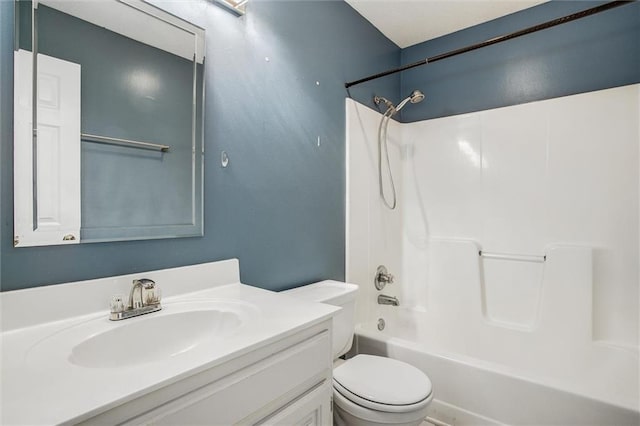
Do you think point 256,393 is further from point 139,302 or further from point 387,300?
point 387,300

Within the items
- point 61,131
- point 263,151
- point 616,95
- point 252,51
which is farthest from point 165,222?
point 616,95

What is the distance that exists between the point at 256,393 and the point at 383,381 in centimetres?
76

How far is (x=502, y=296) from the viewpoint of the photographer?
212cm

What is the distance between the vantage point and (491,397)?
1439 millimetres

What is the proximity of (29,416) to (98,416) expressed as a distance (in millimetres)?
90

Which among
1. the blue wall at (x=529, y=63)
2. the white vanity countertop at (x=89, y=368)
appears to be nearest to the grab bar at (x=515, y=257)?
the blue wall at (x=529, y=63)

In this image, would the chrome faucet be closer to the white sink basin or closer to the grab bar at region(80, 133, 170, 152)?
the white sink basin

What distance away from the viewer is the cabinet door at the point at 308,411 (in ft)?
2.80

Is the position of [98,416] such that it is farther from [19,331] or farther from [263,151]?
[263,151]

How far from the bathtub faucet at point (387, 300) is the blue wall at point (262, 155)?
0.45 meters

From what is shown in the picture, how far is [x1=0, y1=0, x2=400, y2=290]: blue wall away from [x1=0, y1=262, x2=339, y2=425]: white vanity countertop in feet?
0.54

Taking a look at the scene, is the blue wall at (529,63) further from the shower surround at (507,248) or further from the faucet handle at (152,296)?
the faucet handle at (152,296)

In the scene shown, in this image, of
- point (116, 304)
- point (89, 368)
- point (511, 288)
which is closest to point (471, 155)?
point (511, 288)

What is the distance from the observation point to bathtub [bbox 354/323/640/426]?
4.05 feet
